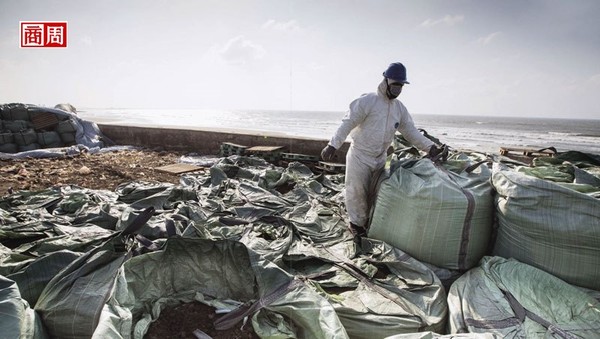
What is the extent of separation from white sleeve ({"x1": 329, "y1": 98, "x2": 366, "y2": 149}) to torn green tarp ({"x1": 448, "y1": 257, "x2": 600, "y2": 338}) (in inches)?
58.1

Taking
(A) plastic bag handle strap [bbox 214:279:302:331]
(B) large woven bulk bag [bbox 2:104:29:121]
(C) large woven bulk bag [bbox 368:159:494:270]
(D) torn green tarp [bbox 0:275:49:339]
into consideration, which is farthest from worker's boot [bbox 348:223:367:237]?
(B) large woven bulk bag [bbox 2:104:29:121]

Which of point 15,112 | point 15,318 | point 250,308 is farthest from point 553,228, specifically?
point 15,112

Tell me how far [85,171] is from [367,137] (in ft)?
16.0

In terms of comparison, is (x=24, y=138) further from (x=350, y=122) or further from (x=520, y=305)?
(x=520, y=305)

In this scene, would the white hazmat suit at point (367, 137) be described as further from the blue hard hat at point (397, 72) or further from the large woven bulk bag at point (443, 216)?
the large woven bulk bag at point (443, 216)

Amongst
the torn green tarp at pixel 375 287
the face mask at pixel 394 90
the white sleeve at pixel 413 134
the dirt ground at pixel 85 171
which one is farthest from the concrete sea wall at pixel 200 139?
the torn green tarp at pixel 375 287

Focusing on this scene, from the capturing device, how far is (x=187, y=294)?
1.81 m

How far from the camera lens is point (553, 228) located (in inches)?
73.1

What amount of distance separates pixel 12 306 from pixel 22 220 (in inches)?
77.2

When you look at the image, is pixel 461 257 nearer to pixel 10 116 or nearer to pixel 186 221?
pixel 186 221

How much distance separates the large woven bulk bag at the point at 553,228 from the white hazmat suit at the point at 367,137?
1065 mm

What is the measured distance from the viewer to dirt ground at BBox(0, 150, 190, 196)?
4.64 metres

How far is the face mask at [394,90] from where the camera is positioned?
9.01ft

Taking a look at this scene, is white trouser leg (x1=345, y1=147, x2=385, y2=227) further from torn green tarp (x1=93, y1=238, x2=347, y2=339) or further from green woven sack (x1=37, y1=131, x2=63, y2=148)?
green woven sack (x1=37, y1=131, x2=63, y2=148)
